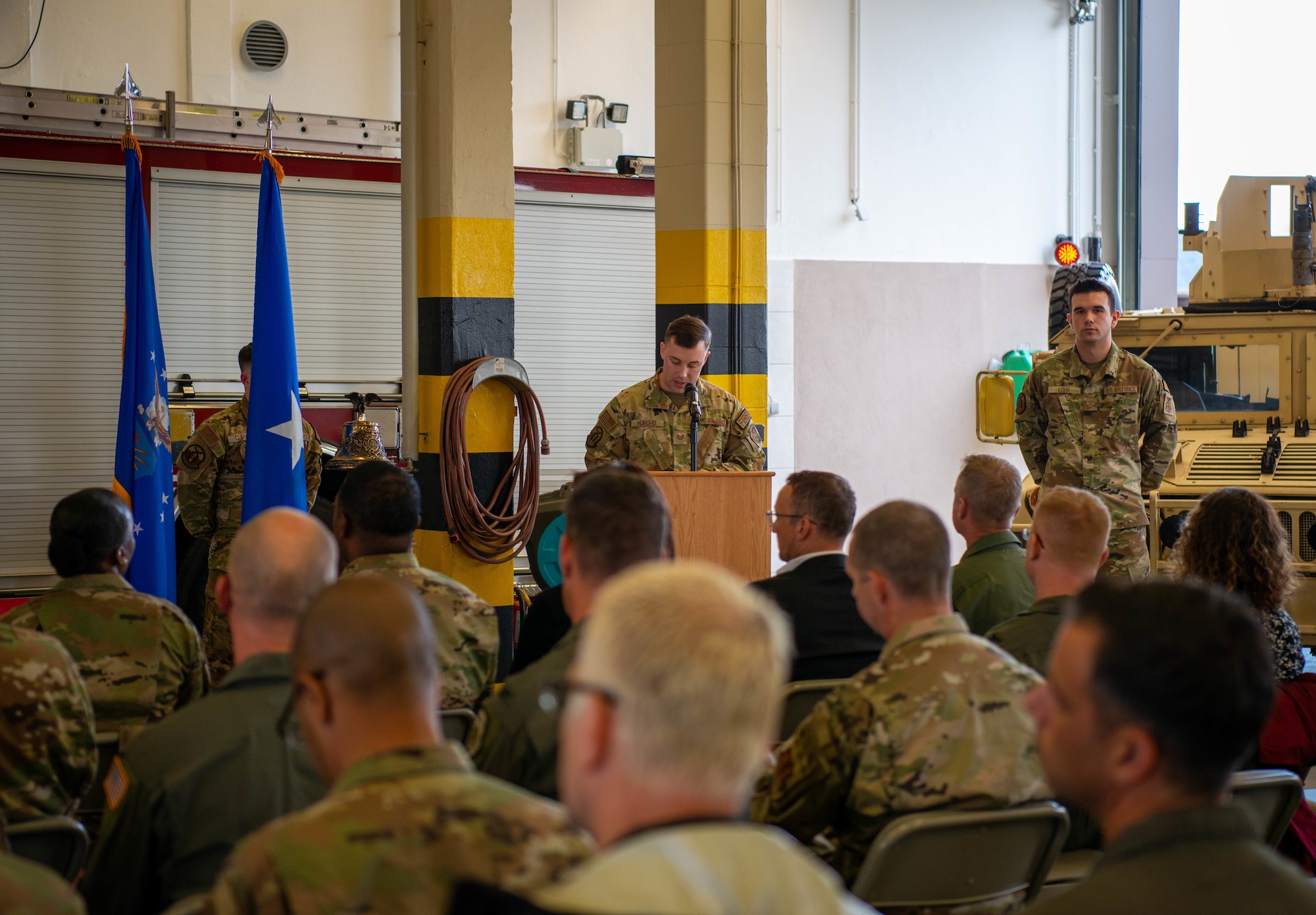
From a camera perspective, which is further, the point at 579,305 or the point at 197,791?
the point at 579,305

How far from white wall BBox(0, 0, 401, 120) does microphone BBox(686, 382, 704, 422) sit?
4.84 metres

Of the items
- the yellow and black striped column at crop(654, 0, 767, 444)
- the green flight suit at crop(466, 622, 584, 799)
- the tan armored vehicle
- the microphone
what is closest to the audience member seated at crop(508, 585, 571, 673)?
the green flight suit at crop(466, 622, 584, 799)

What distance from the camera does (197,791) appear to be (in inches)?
88.7

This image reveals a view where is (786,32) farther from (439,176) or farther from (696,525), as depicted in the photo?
(696,525)

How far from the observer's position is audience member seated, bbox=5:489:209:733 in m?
3.39

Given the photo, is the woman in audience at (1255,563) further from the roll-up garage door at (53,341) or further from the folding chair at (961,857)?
the roll-up garage door at (53,341)

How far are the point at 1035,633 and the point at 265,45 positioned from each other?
7.46 metres

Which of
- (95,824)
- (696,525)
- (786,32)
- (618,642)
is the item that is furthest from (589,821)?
(786,32)

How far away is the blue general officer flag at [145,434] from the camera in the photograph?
6.13 meters

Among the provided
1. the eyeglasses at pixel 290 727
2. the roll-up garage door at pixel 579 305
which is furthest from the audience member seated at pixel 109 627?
the roll-up garage door at pixel 579 305

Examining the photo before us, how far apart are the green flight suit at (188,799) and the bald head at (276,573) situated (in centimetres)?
24

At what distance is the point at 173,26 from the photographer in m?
8.79

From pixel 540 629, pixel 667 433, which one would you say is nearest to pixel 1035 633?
pixel 540 629

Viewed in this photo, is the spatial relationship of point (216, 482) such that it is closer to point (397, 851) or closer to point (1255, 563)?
point (1255, 563)
